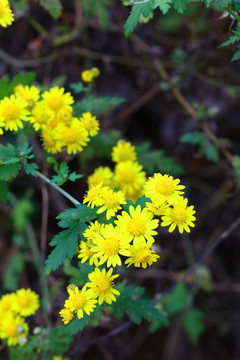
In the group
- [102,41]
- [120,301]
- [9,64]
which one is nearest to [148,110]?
[102,41]

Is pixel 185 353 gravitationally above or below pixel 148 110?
below

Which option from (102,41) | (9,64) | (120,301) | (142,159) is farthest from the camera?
(102,41)

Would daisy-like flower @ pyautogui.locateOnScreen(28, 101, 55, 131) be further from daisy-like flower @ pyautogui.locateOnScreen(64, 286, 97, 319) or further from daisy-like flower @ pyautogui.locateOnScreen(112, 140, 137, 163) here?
daisy-like flower @ pyautogui.locateOnScreen(64, 286, 97, 319)

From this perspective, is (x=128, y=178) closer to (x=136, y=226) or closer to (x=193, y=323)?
(x=136, y=226)

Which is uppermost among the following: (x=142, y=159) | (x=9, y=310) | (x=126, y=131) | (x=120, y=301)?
(x=126, y=131)

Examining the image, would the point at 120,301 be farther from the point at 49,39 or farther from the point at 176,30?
the point at 176,30

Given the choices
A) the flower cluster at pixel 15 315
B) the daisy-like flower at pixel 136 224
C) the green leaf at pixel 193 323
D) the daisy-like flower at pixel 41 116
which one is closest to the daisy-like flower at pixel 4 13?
the daisy-like flower at pixel 41 116

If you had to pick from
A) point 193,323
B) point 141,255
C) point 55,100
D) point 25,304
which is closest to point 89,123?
point 55,100
